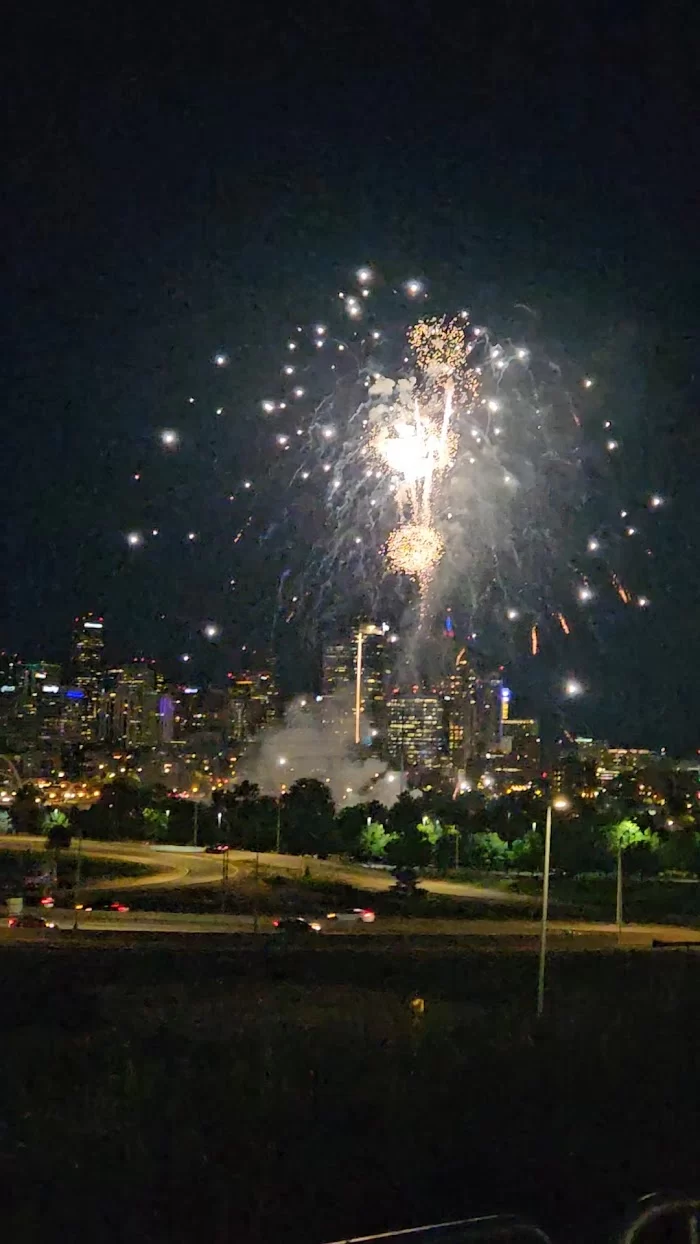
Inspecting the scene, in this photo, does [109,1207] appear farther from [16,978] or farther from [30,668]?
[30,668]

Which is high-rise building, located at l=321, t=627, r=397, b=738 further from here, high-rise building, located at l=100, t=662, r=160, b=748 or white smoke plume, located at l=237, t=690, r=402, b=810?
high-rise building, located at l=100, t=662, r=160, b=748

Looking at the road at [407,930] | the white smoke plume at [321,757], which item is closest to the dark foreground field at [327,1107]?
the road at [407,930]

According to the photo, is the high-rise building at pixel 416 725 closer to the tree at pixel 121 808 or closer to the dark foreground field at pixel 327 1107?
the tree at pixel 121 808

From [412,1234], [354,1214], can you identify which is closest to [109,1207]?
[354,1214]

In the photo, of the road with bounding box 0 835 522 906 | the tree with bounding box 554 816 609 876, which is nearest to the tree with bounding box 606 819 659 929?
the tree with bounding box 554 816 609 876

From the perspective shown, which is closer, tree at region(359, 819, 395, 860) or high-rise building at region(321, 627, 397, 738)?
tree at region(359, 819, 395, 860)

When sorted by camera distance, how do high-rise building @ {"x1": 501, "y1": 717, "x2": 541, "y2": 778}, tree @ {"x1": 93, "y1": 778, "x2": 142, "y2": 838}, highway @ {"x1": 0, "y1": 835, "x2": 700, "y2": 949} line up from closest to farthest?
highway @ {"x1": 0, "y1": 835, "x2": 700, "y2": 949}, tree @ {"x1": 93, "y1": 778, "x2": 142, "y2": 838}, high-rise building @ {"x1": 501, "y1": 717, "x2": 541, "y2": 778}
